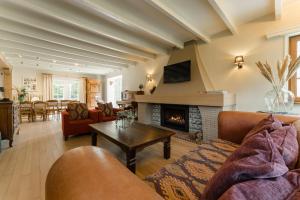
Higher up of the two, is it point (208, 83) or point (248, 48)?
point (248, 48)

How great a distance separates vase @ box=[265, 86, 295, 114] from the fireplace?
69.4 inches

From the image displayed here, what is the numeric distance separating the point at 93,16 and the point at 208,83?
2.88 meters

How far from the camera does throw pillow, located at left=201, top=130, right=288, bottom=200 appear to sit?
0.50m

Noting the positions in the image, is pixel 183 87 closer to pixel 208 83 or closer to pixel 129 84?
pixel 208 83

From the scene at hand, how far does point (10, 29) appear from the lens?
2.84m

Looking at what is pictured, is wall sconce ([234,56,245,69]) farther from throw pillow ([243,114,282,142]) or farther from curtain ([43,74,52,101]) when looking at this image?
curtain ([43,74,52,101])

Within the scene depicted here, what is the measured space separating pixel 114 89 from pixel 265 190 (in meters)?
8.59

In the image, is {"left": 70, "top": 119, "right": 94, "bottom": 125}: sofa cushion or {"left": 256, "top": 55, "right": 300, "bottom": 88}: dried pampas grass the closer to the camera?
{"left": 256, "top": 55, "right": 300, "bottom": 88}: dried pampas grass

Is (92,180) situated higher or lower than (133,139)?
higher

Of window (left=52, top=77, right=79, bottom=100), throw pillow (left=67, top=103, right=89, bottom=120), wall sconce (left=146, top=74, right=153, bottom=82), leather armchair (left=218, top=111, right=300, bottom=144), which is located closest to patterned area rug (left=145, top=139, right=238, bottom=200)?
leather armchair (left=218, top=111, right=300, bottom=144)

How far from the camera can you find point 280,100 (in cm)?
219

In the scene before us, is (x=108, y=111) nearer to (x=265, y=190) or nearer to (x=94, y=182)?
(x=94, y=182)

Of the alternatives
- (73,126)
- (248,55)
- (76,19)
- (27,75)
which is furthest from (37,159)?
(27,75)

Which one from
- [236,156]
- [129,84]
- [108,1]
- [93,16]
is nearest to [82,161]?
[236,156]
